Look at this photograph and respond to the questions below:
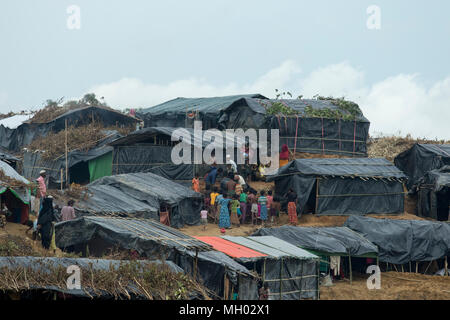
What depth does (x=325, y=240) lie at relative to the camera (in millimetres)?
19547

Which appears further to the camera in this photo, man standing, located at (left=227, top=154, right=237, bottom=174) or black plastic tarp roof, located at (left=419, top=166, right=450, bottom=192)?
black plastic tarp roof, located at (left=419, top=166, right=450, bottom=192)

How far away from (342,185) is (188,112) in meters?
13.8

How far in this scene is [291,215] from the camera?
77.2 feet

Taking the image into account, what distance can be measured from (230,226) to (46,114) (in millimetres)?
18269

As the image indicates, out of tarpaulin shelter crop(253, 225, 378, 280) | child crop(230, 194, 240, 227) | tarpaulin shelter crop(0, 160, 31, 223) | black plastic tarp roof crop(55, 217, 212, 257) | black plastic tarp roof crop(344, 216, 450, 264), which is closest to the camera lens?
black plastic tarp roof crop(55, 217, 212, 257)

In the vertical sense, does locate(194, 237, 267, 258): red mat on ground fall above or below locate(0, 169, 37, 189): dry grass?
below

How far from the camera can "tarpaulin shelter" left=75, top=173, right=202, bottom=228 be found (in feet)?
65.5

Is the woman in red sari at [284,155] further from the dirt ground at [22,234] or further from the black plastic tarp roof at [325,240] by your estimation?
Result: the dirt ground at [22,234]

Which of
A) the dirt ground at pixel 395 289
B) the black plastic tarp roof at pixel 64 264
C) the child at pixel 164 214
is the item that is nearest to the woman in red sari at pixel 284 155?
the child at pixel 164 214

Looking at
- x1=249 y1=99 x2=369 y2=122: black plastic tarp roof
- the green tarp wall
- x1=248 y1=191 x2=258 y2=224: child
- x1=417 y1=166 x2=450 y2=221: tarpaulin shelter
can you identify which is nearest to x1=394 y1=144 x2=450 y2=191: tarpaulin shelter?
x1=417 y1=166 x2=450 y2=221: tarpaulin shelter

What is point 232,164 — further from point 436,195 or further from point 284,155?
point 436,195

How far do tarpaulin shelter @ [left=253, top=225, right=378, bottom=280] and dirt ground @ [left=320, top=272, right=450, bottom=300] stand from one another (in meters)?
0.62

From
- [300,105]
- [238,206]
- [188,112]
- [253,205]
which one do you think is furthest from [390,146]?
[238,206]

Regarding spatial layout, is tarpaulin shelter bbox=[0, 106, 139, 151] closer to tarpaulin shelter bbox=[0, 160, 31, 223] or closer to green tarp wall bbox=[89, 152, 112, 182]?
green tarp wall bbox=[89, 152, 112, 182]
